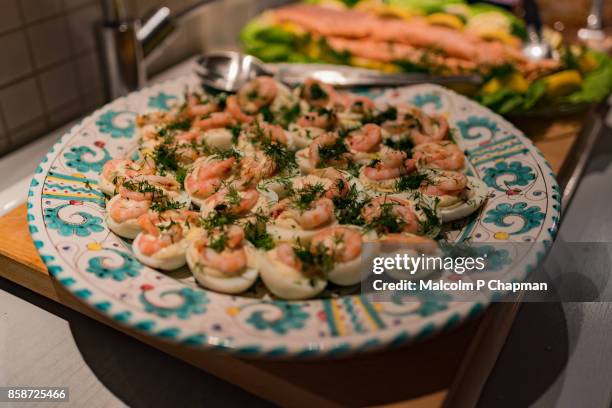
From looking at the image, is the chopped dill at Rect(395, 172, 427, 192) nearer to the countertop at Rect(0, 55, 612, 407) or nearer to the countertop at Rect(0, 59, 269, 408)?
the countertop at Rect(0, 55, 612, 407)

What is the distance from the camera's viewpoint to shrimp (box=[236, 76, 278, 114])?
176 cm

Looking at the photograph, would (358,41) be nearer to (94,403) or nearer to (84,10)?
(84,10)

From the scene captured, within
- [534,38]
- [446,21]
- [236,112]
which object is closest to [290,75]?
[236,112]

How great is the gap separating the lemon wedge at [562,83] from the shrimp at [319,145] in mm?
871

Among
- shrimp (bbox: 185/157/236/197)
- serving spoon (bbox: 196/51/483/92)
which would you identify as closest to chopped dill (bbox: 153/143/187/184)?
shrimp (bbox: 185/157/236/197)

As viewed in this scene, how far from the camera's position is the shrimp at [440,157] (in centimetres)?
145

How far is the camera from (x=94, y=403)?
108 cm

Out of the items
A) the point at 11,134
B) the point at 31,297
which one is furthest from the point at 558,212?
the point at 11,134

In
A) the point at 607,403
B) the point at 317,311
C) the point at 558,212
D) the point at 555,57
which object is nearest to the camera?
the point at 317,311

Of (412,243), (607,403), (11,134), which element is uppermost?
(412,243)

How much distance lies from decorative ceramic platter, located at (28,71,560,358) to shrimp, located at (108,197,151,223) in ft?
0.13

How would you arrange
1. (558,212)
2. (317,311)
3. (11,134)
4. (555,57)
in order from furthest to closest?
(555,57)
(11,134)
(558,212)
(317,311)

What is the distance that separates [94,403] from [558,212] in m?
1.03

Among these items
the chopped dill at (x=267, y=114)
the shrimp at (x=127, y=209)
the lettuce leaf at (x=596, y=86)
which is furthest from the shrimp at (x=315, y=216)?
the lettuce leaf at (x=596, y=86)
